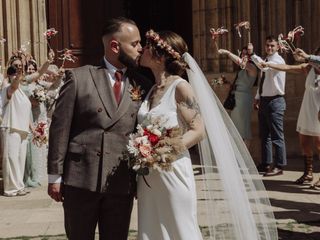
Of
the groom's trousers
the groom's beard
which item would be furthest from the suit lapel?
the groom's trousers

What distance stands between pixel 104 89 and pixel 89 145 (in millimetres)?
348

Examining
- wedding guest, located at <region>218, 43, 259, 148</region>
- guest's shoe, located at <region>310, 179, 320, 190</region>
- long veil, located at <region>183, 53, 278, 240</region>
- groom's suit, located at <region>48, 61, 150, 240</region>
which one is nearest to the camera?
groom's suit, located at <region>48, 61, 150, 240</region>

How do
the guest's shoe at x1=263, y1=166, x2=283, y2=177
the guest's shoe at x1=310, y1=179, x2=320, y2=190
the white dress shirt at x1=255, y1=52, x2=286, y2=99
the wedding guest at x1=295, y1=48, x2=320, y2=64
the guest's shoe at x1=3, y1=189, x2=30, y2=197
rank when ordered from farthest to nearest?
the guest's shoe at x1=263, y1=166, x2=283, y2=177 → the white dress shirt at x1=255, y1=52, x2=286, y2=99 → the guest's shoe at x1=3, y1=189, x2=30, y2=197 → the guest's shoe at x1=310, y1=179, x2=320, y2=190 → the wedding guest at x1=295, y1=48, x2=320, y2=64

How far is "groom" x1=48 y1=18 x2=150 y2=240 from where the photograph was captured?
12.2ft

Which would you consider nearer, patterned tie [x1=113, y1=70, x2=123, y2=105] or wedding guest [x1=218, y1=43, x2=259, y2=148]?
patterned tie [x1=113, y1=70, x2=123, y2=105]

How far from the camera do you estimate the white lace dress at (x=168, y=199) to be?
12.3 ft

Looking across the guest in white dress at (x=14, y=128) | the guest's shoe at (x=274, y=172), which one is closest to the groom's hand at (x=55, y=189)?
the guest in white dress at (x=14, y=128)

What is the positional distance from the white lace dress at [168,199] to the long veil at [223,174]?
1.06 ft

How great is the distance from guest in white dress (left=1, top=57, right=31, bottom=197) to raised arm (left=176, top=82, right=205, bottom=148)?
483 cm

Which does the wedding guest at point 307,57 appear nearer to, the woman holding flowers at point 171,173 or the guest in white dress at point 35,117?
the woman holding flowers at point 171,173

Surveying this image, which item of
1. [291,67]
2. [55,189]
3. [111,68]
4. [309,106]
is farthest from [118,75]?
[309,106]

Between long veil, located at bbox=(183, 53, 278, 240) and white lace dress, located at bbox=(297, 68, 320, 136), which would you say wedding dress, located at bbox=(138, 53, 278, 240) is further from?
white lace dress, located at bbox=(297, 68, 320, 136)

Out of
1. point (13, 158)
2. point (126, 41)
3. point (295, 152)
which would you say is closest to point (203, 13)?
point (295, 152)

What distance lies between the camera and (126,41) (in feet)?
12.4
